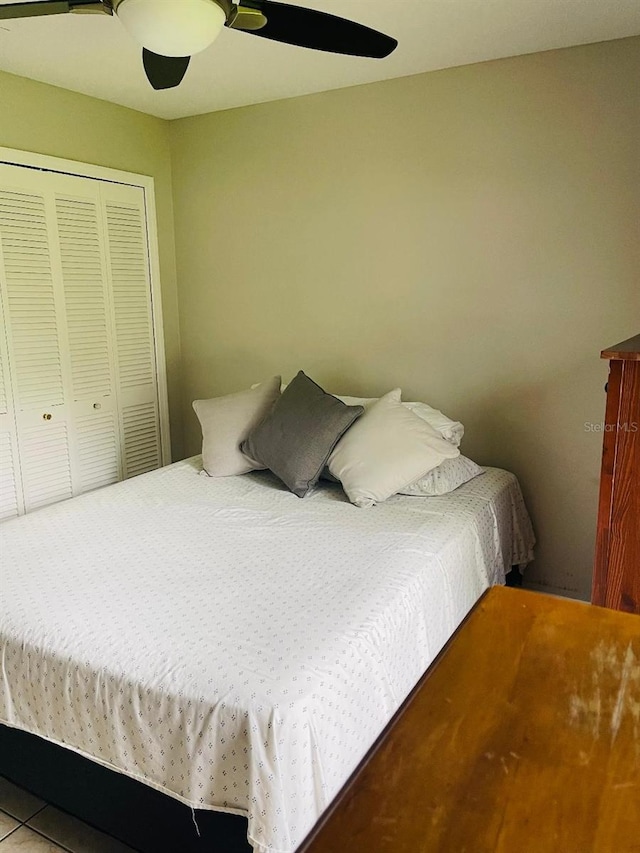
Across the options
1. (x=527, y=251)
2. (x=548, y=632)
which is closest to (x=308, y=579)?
(x=548, y=632)

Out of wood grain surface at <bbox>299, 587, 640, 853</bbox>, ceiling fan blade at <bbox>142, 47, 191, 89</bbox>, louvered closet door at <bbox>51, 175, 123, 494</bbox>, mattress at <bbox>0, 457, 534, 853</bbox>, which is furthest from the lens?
louvered closet door at <bbox>51, 175, 123, 494</bbox>

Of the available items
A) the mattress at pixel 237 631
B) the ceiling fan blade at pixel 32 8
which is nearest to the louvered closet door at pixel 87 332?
the mattress at pixel 237 631

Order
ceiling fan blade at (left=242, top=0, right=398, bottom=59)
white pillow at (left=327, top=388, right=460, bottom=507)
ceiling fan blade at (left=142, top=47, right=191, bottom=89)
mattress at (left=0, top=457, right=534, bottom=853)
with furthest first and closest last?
1. white pillow at (left=327, top=388, right=460, bottom=507)
2. ceiling fan blade at (left=142, top=47, right=191, bottom=89)
3. ceiling fan blade at (left=242, top=0, right=398, bottom=59)
4. mattress at (left=0, top=457, right=534, bottom=853)

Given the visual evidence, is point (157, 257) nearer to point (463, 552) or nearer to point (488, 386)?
point (488, 386)

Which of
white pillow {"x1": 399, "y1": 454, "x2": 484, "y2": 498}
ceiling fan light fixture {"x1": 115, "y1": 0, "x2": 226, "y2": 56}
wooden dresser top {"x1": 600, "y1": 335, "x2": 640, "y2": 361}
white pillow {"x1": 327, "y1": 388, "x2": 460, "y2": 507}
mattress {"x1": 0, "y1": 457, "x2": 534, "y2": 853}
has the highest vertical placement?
ceiling fan light fixture {"x1": 115, "y1": 0, "x2": 226, "y2": 56}

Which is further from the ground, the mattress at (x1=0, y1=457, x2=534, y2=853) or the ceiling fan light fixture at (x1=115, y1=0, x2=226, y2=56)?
the ceiling fan light fixture at (x1=115, y1=0, x2=226, y2=56)

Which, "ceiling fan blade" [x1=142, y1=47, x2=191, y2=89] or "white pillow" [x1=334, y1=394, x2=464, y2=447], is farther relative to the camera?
"white pillow" [x1=334, y1=394, x2=464, y2=447]

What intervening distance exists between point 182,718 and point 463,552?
1.20 meters

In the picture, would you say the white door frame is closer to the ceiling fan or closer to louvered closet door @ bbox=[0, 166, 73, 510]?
louvered closet door @ bbox=[0, 166, 73, 510]

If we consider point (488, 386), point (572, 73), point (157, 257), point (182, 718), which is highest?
point (572, 73)

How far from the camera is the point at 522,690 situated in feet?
3.04

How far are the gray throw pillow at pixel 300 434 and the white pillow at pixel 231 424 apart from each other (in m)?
0.06

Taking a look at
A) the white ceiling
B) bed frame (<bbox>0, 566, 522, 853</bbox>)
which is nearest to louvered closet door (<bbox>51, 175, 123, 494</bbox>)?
the white ceiling

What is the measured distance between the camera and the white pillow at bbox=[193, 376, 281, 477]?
3041mm
